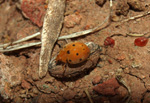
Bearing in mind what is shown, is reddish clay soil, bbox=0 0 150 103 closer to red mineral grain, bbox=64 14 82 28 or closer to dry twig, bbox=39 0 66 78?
red mineral grain, bbox=64 14 82 28

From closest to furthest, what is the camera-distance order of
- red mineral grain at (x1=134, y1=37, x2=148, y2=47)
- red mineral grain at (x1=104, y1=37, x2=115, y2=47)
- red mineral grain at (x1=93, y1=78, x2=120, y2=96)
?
1. red mineral grain at (x1=93, y1=78, x2=120, y2=96)
2. red mineral grain at (x1=134, y1=37, x2=148, y2=47)
3. red mineral grain at (x1=104, y1=37, x2=115, y2=47)

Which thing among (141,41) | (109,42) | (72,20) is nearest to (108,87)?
(109,42)

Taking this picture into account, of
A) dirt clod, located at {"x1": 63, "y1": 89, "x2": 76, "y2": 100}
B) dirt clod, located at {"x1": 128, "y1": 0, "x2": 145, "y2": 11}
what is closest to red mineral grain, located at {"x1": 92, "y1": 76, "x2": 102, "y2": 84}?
dirt clod, located at {"x1": 63, "y1": 89, "x2": 76, "y2": 100}

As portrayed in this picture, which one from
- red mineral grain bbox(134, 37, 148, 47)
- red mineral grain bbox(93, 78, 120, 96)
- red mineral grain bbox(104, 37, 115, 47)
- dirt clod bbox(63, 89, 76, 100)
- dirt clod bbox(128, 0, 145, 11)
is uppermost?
dirt clod bbox(128, 0, 145, 11)

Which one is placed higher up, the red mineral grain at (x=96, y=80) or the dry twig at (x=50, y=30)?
the dry twig at (x=50, y=30)

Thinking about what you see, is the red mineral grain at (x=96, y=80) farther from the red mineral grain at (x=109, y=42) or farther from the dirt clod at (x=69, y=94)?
the red mineral grain at (x=109, y=42)

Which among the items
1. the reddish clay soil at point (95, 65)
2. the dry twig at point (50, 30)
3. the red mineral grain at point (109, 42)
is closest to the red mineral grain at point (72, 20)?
the reddish clay soil at point (95, 65)

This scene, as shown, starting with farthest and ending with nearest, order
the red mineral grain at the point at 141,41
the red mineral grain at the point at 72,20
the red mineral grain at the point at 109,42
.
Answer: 1. the red mineral grain at the point at 72,20
2. the red mineral grain at the point at 109,42
3. the red mineral grain at the point at 141,41

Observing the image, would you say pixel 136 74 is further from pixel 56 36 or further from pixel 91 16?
pixel 56 36

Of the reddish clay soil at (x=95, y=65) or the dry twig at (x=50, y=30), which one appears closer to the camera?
the reddish clay soil at (x=95, y=65)

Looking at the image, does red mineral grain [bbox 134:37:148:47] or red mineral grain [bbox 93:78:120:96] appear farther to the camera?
red mineral grain [bbox 134:37:148:47]
